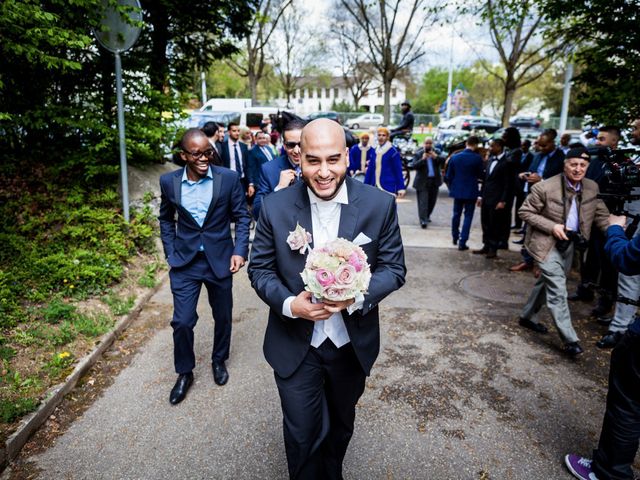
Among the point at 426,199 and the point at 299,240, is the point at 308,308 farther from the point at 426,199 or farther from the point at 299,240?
the point at 426,199

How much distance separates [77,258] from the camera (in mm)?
5883

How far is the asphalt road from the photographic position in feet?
A: 10.3

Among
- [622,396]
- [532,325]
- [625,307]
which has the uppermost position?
[622,396]

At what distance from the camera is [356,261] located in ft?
6.50

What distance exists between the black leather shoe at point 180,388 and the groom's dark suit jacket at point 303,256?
5.97 feet

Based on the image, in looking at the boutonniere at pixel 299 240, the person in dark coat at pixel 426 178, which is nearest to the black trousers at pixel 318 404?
the boutonniere at pixel 299 240

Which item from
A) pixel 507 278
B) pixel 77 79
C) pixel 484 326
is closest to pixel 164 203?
pixel 484 326

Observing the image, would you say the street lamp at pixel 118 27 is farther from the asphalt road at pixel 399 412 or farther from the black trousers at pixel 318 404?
the black trousers at pixel 318 404

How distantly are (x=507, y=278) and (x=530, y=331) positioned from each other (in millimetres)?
2014

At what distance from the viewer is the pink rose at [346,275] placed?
6.25 ft

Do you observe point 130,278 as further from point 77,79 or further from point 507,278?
point 507,278

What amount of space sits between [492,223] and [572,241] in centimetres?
366

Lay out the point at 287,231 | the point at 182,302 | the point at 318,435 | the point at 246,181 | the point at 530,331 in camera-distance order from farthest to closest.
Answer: the point at 246,181, the point at 530,331, the point at 182,302, the point at 318,435, the point at 287,231

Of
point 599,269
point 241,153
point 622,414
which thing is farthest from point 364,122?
point 622,414
